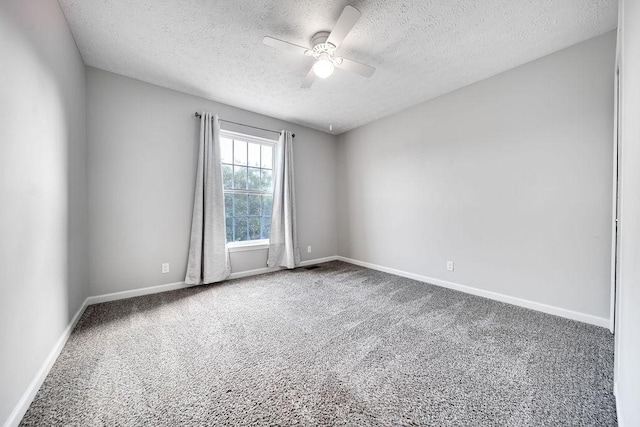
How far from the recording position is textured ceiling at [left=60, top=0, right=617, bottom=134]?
1.80 metres

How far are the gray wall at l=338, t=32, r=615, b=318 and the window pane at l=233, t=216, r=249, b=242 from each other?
2.19m

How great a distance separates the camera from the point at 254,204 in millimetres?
3863

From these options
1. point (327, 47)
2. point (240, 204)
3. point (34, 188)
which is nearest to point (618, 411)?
point (327, 47)

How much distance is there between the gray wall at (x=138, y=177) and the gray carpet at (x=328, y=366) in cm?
53

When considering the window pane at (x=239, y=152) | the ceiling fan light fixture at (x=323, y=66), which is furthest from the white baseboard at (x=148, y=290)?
the ceiling fan light fixture at (x=323, y=66)

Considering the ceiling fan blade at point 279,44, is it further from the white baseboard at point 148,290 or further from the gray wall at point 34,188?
the white baseboard at point 148,290

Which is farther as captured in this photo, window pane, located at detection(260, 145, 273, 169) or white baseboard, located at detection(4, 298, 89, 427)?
window pane, located at detection(260, 145, 273, 169)

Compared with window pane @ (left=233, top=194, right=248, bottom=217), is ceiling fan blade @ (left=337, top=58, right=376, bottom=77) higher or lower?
higher

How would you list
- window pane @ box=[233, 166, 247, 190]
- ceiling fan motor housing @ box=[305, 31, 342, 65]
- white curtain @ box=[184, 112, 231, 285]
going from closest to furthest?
ceiling fan motor housing @ box=[305, 31, 342, 65] → white curtain @ box=[184, 112, 231, 285] → window pane @ box=[233, 166, 247, 190]

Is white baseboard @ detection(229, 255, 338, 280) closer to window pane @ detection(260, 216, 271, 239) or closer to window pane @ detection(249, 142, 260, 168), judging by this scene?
window pane @ detection(260, 216, 271, 239)

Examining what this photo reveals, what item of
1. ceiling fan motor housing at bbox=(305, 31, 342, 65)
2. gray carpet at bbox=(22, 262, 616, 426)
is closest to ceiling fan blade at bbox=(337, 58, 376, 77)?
ceiling fan motor housing at bbox=(305, 31, 342, 65)

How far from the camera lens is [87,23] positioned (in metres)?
1.97

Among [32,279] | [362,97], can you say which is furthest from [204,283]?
[362,97]

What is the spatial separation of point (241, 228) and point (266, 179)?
872mm
